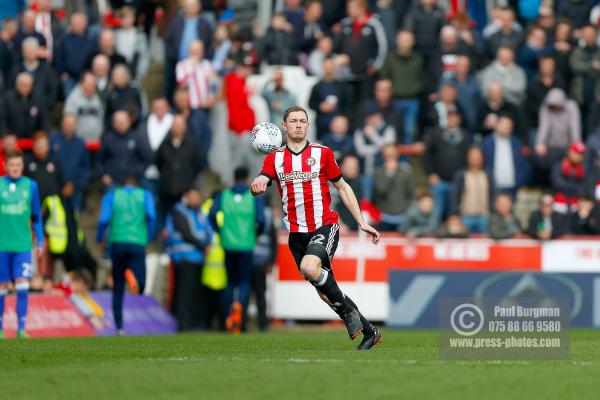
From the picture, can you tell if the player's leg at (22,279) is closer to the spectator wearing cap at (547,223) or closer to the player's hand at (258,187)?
the player's hand at (258,187)

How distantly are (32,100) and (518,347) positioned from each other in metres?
11.7

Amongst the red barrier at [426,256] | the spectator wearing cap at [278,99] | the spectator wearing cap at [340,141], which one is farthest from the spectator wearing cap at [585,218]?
the spectator wearing cap at [278,99]

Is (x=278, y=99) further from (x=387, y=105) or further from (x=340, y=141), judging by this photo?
(x=387, y=105)

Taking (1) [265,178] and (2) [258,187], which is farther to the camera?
(1) [265,178]

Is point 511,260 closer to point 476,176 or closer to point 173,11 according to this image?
point 476,176

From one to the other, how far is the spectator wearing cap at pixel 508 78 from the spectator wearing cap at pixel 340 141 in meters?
2.68

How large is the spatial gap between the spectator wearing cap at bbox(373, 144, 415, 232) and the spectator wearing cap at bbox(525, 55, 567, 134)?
8.35ft

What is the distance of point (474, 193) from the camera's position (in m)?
22.9

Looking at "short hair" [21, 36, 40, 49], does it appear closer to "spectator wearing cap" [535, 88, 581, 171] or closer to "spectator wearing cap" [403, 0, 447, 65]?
"spectator wearing cap" [403, 0, 447, 65]

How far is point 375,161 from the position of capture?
2364 centimetres

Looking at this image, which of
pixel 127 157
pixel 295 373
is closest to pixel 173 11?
pixel 127 157

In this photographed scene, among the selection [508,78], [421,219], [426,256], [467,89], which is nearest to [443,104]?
[467,89]

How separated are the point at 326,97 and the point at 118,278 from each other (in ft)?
17.5

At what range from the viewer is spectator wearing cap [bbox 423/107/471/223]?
23.2 meters
